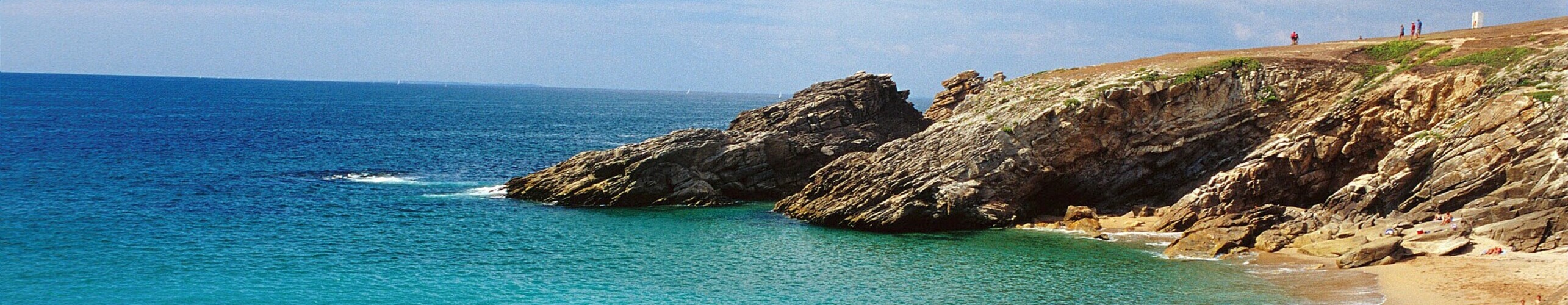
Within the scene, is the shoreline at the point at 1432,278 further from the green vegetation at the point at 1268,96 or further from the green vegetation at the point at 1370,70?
the green vegetation at the point at 1370,70

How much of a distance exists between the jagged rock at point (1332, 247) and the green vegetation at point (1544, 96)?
1024 centimetres

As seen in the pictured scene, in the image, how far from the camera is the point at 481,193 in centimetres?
6303

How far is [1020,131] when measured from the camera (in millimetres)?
52688

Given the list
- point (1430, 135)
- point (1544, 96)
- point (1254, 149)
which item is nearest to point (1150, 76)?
point (1254, 149)

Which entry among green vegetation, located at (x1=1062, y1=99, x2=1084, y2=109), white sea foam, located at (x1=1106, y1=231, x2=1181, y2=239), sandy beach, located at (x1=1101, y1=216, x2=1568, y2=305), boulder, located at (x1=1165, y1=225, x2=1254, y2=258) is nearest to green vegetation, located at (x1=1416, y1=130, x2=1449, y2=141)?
sandy beach, located at (x1=1101, y1=216, x2=1568, y2=305)

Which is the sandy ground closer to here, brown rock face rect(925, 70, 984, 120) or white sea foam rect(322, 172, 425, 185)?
brown rock face rect(925, 70, 984, 120)

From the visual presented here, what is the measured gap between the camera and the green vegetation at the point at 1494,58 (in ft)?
159

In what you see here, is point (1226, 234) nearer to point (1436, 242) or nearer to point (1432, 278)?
point (1436, 242)

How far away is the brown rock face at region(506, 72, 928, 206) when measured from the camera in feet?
195

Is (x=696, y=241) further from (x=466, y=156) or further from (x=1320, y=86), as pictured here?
(x=466, y=156)

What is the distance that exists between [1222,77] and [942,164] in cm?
1567

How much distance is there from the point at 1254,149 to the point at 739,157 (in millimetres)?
28338

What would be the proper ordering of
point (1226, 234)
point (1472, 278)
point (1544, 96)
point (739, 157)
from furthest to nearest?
point (739, 157) → point (1226, 234) → point (1544, 96) → point (1472, 278)

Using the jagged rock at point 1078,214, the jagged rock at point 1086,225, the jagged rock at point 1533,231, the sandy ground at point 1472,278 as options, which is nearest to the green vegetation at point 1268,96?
the jagged rock at point 1078,214
